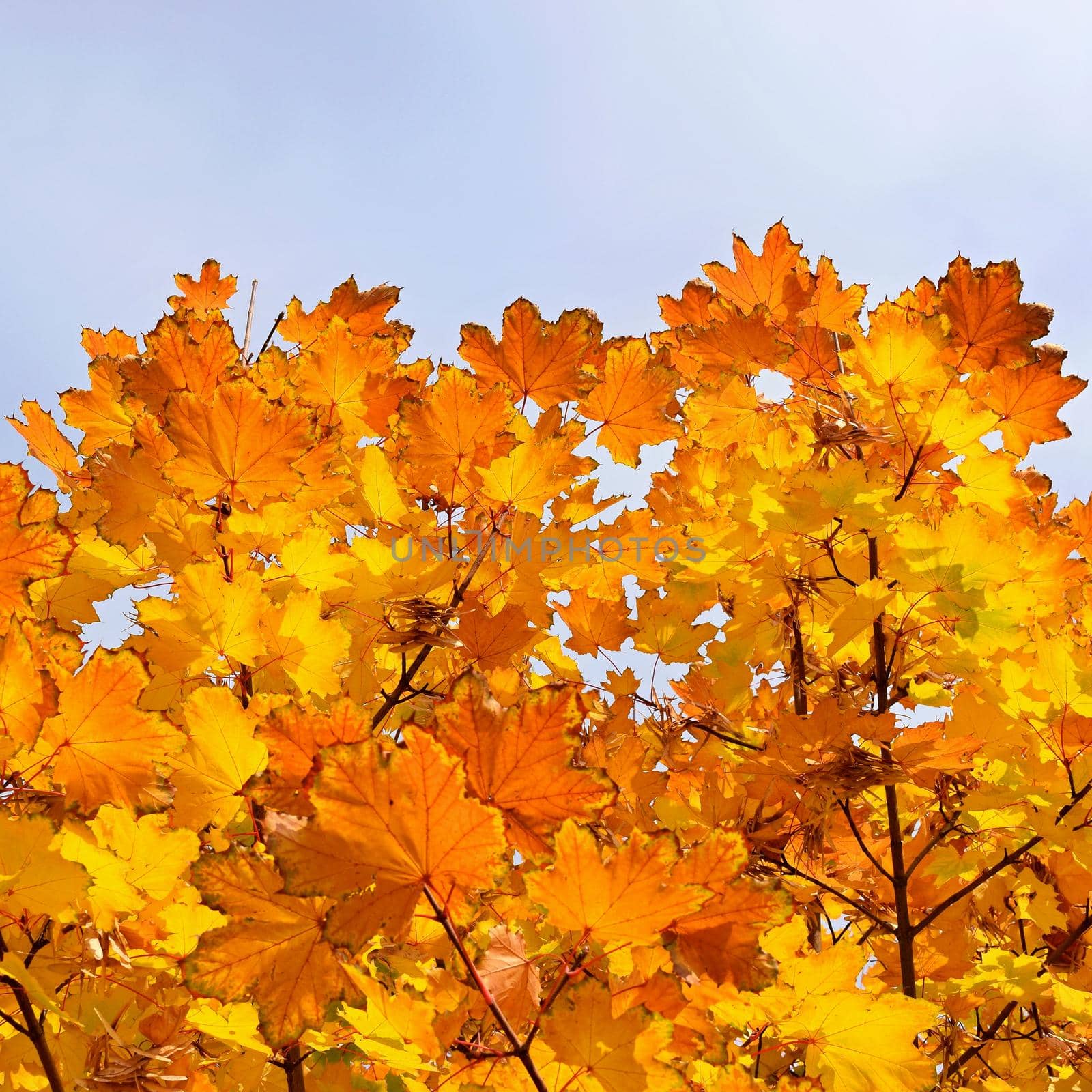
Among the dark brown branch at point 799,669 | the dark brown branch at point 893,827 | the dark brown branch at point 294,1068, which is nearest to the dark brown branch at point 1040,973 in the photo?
the dark brown branch at point 893,827

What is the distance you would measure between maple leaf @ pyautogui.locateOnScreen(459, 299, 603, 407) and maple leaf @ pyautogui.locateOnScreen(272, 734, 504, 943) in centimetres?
129

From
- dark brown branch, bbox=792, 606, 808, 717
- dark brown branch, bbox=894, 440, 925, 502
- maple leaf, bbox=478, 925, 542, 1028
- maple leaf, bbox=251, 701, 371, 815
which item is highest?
dark brown branch, bbox=894, 440, 925, 502

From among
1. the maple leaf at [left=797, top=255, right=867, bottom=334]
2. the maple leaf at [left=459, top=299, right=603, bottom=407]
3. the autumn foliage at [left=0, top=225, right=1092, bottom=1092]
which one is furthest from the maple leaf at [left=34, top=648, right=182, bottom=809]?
the maple leaf at [left=797, top=255, right=867, bottom=334]

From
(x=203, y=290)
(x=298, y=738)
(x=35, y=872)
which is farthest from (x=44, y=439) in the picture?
(x=298, y=738)

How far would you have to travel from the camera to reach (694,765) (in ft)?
7.93

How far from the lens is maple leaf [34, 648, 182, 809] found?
1.19 metres

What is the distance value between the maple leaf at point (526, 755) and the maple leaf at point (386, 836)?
→ 0.07 m

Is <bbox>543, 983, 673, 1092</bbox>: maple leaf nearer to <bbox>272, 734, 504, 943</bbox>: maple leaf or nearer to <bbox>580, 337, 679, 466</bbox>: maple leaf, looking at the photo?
<bbox>272, 734, 504, 943</bbox>: maple leaf

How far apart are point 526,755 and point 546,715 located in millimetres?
50

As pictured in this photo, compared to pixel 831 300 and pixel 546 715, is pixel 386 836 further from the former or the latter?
pixel 831 300

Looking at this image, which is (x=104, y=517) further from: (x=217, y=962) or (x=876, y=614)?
(x=876, y=614)

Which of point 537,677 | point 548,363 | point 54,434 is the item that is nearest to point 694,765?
point 537,677

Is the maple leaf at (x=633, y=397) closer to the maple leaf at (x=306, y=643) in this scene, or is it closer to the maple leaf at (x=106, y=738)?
the maple leaf at (x=306, y=643)

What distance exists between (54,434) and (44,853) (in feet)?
6.10
